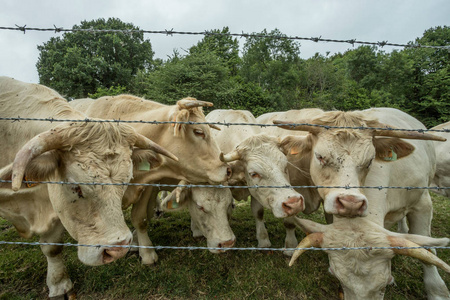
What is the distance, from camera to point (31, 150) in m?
1.99

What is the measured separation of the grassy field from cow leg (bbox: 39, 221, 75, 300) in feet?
0.60

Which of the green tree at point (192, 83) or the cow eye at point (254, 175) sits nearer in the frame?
the cow eye at point (254, 175)

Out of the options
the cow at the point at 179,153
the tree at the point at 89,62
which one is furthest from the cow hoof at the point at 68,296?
the tree at the point at 89,62

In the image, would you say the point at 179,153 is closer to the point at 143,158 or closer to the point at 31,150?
the point at 143,158

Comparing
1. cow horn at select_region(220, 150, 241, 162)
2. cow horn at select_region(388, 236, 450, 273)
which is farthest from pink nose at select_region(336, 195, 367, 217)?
cow horn at select_region(220, 150, 241, 162)

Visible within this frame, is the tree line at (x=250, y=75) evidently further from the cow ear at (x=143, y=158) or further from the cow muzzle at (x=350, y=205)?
the cow muzzle at (x=350, y=205)

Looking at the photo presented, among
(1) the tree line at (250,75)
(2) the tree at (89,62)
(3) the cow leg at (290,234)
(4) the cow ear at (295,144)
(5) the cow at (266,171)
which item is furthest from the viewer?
(2) the tree at (89,62)

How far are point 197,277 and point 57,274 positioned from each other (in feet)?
6.35

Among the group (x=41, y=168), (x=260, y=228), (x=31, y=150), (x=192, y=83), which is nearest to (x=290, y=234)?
(x=260, y=228)

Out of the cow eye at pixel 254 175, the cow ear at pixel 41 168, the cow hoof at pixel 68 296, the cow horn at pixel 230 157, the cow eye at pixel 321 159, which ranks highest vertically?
the cow eye at pixel 321 159

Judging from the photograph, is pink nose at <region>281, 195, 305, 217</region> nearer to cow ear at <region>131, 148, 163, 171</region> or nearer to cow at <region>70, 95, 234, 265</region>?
cow at <region>70, 95, 234, 265</region>

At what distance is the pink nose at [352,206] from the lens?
2281 millimetres

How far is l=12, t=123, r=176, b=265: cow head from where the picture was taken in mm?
2178

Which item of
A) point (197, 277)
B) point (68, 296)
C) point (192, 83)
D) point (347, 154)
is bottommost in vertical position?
point (68, 296)
